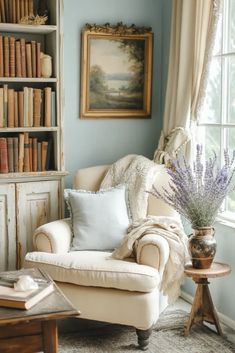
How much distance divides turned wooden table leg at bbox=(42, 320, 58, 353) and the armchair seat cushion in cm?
95

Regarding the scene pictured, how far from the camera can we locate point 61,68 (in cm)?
412

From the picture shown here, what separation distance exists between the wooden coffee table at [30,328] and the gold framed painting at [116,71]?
2405 millimetres

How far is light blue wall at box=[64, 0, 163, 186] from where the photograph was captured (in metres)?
4.39

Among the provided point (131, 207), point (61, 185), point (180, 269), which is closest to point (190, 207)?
point (180, 269)

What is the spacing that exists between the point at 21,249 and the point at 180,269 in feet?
4.12

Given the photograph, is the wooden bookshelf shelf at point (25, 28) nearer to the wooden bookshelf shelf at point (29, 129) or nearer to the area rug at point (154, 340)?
the wooden bookshelf shelf at point (29, 129)

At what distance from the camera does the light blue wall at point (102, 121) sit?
439cm

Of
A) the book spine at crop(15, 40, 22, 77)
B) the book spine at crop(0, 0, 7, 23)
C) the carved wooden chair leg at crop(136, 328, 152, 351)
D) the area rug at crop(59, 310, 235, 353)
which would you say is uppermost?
the book spine at crop(0, 0, 7, 23)

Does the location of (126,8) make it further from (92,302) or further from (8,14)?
(92,302)

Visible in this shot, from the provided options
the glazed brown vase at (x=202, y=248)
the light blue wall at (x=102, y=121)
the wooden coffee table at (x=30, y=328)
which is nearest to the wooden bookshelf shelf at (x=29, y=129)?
the light blue wall at (x=102, y=121)

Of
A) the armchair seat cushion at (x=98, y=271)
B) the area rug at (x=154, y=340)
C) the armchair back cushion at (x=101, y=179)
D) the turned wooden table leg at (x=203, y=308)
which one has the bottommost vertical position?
the area rug at (x=154, y=340)

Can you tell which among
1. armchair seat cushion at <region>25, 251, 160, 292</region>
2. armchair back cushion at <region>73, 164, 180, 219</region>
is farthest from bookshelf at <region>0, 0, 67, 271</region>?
armchair seat cushion at <region>25, 251, 160, 292</region>

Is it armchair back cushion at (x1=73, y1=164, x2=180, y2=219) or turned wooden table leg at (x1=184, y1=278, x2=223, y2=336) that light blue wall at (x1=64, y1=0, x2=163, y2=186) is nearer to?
armchair back cushion at (x1=73, y1=164, x2=180, y2=219)

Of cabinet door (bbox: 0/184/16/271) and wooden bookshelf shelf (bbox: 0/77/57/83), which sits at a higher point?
wooden bookshelf shelf (bbox: 0/77/57/83)
